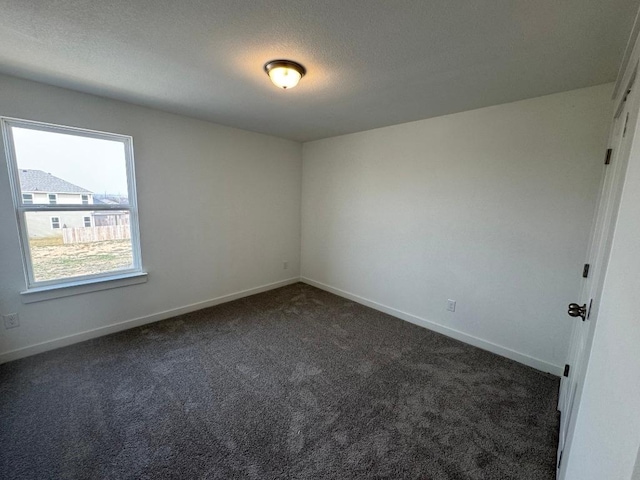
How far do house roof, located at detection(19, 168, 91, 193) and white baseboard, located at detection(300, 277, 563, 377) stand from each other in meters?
3.36

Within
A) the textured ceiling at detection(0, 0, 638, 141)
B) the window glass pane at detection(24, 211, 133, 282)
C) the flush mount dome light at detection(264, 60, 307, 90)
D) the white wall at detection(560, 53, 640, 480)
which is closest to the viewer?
the white wall at detection(560, 53, 640, 480)

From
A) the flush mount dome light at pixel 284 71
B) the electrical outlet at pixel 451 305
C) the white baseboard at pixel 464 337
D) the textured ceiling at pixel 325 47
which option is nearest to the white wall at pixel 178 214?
the textured ceiling at pixel 325 47

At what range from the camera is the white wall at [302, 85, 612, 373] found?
86.7 inches

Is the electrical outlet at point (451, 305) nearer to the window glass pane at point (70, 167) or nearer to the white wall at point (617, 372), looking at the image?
the white wall at point (617, 372)

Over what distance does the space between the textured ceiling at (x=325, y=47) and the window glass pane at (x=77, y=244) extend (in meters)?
1.18

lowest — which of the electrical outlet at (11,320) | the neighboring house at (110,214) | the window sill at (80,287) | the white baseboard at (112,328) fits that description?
the white baseboard at (112,328)

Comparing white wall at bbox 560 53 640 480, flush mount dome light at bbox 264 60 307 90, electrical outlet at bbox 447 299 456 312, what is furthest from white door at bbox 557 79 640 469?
flush mount dome light at bbox 264 60 307 90

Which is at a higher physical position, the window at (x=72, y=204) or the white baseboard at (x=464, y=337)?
the window at (x=72, y=204)

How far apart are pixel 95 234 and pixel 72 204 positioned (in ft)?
1.12

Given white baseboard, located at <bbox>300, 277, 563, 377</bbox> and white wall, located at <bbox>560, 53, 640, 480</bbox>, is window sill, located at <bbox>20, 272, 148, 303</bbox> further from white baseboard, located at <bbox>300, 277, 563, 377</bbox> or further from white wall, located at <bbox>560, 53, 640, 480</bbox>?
white wall, located at <bbox>560, 53, 640, 480</bbox>

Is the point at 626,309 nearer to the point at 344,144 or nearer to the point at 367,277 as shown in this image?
the point at 367,277

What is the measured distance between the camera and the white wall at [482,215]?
7.22 feet

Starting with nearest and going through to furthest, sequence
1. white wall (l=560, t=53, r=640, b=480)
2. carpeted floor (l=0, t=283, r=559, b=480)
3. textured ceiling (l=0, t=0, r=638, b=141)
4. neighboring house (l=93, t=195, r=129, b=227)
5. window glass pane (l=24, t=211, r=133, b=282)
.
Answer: white wall (l=560, t=53, r=640, b=480)
textured ceiling (l=0, t=0, r=638, b=141)
carpeted floor (l=0, t=283, r=559, b=480)
window glass pane (l=24, t=211, r=133, b=282)
neighboring house (l=93, t=195, r=129, b=227)

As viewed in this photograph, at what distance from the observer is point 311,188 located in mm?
4379
